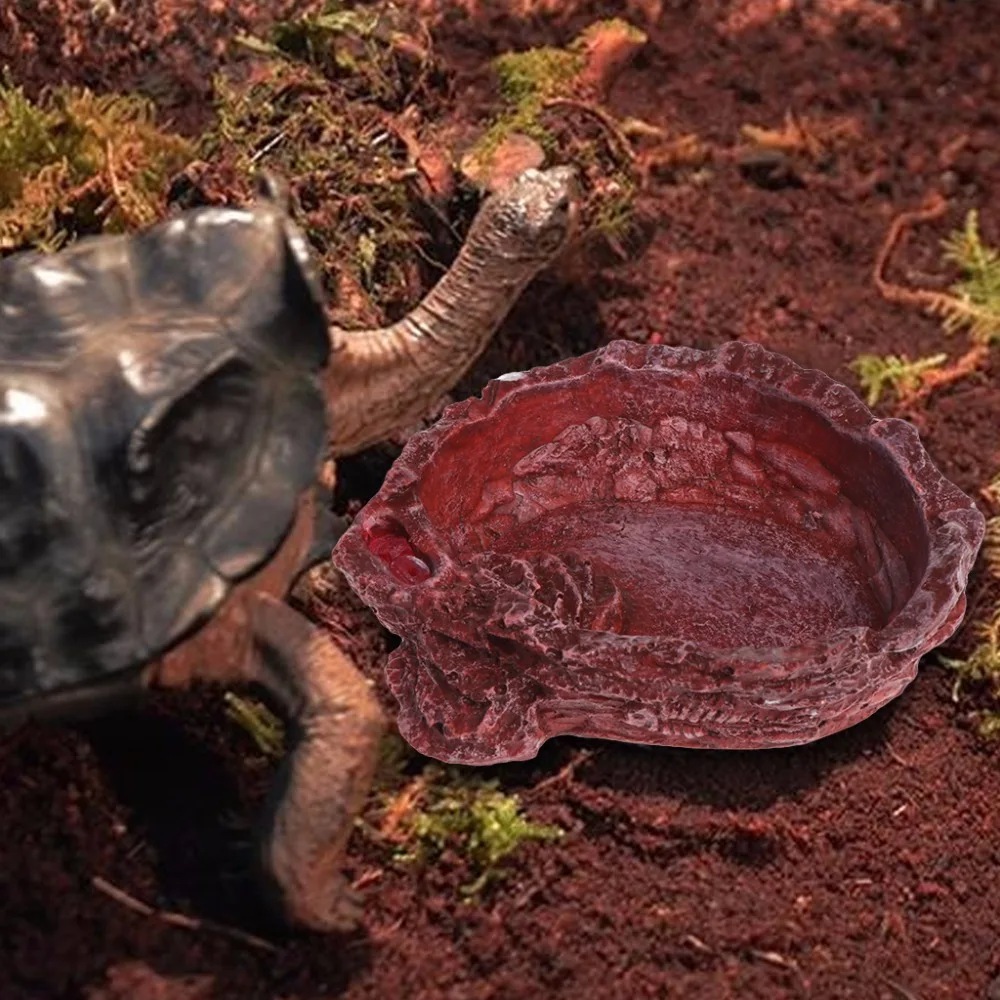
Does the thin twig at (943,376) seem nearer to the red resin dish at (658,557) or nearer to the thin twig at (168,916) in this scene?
the red resin dish at (658,557)

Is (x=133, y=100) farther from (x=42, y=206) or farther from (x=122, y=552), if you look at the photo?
(x=122, y=552)

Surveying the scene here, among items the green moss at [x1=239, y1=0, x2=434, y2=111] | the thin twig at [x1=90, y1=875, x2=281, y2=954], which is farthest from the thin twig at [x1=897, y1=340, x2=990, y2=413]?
the thin twig at [x1=90, y1=875, x2=281, y2=954]

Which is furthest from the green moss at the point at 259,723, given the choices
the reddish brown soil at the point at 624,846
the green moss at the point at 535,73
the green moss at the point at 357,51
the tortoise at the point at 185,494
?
the green moss at the point at 535,73

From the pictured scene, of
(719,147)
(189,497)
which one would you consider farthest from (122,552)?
(719,147)

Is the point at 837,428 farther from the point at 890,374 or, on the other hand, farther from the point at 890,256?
the point at 890,256

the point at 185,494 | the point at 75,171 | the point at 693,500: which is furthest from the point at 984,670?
the point at 75,171
